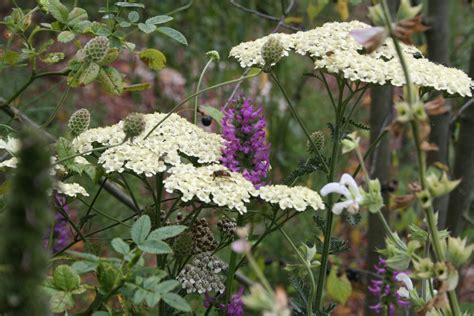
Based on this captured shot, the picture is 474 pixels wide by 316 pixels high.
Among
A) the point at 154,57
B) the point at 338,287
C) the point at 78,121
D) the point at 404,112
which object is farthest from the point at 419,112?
the point at 338,287

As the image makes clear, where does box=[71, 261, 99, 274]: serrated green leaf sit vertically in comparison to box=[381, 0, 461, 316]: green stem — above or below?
below

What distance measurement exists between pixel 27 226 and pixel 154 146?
53 centimetres

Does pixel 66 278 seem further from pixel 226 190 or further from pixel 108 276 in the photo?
pixel 226 190

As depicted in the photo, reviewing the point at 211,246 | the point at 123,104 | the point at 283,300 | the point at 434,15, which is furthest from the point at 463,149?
the point at 123,104

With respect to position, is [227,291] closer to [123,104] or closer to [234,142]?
[234,142]

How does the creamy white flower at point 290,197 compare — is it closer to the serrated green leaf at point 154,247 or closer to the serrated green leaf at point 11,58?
the serrated green leaf at point 154,247

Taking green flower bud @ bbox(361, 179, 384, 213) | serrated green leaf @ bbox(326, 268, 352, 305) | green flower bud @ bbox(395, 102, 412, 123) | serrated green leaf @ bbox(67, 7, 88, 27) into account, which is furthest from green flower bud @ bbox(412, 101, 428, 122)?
serrated green leaf @ bbox(326, 268, 352, 305)

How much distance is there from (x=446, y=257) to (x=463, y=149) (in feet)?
3.71

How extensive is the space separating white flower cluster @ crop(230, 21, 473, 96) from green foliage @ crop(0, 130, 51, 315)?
596 millimetres

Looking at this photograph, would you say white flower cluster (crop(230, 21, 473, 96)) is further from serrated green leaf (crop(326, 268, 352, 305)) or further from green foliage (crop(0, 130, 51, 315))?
serrated green leaf (crop(326, 268, 352, 305))

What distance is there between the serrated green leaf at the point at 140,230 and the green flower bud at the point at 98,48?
34cm

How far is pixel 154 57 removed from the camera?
4.12 feet

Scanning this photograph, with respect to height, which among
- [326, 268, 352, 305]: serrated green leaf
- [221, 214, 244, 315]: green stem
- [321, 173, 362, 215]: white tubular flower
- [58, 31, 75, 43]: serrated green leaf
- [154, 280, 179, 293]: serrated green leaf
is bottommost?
[326, 268, 352, 305]: serrated green leaf

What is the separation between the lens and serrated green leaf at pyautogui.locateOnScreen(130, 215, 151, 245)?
833mm
